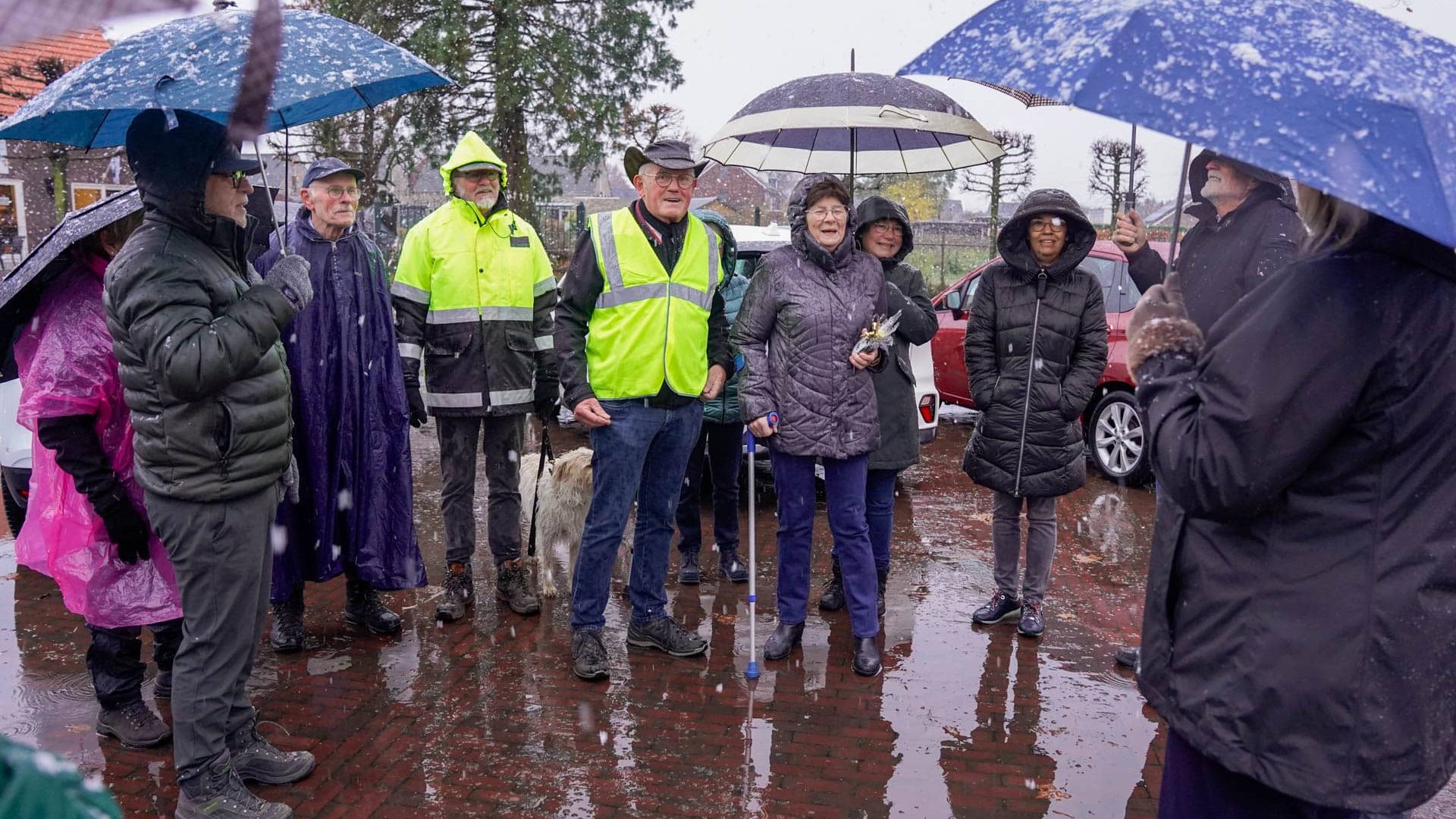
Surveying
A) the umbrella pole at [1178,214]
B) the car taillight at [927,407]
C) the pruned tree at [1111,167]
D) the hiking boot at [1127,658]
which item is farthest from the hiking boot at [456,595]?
the pruned tree at [1111,167]

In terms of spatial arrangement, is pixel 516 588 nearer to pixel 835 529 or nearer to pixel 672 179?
pixel 835 529

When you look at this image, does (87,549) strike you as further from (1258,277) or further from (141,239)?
(1258,277)

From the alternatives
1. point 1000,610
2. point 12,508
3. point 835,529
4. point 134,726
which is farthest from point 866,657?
point 12,508

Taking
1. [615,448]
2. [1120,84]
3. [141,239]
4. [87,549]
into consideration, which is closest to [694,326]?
[615,448]

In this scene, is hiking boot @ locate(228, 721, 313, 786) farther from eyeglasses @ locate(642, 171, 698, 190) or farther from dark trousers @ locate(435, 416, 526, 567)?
eyeglasses @ locate(642, 171, 698, 190)

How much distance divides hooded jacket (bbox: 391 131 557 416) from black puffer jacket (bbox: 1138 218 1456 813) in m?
3.65

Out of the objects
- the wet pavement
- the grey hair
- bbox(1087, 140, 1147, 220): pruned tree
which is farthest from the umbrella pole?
bbox(1087, 140, 1147, 220): pruned tree

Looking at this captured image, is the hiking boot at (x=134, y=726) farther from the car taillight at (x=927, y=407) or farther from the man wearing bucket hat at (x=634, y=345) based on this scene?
the car taillight at (x=927, y=407)

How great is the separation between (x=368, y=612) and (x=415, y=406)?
1028 mm

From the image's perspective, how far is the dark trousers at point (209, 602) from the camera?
123 inches

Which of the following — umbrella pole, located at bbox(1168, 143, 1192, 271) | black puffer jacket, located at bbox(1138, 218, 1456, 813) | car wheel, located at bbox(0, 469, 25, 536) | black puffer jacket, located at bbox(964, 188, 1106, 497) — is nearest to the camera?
black puffer jacket, located at bbox(1138, 218, 1456, 813)

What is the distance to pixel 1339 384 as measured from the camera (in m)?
1.81

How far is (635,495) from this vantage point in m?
4.63

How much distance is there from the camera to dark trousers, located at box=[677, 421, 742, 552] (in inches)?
230
